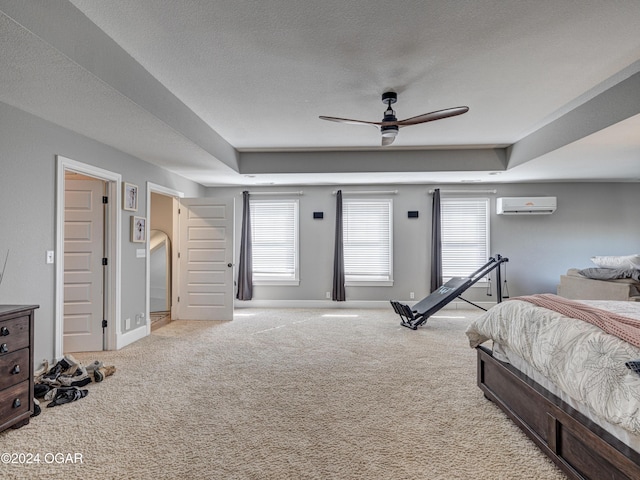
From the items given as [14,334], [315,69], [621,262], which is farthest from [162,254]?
[621,262]

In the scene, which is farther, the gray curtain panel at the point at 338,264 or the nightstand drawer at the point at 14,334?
the gray curtain panel at the point at 338,264

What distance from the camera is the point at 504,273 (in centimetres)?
661

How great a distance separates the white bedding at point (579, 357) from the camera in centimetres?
147

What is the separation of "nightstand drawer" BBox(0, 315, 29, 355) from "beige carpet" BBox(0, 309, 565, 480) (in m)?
0.57

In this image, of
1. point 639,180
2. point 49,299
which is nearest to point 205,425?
point 49,299

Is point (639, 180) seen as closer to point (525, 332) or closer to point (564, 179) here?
point (564, 179)

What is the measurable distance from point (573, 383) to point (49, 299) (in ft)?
13.3

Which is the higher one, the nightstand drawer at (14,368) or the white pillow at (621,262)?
the white pillow at (621,262)

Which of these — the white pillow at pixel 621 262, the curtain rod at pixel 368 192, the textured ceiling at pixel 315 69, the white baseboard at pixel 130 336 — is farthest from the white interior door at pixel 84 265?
the white pillow at pixel 621 262

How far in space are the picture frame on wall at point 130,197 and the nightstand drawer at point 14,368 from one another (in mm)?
2258

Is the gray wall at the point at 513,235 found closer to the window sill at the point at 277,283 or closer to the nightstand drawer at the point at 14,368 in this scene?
the window sill at the point at 277,283

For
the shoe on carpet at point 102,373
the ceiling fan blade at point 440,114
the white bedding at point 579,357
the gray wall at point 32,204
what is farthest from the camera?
the shoe on carpet at point 102,373

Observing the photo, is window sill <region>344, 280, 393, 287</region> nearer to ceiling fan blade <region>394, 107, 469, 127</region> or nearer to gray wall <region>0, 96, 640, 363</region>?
gray wall <region>0, 96, 640, 363</region>

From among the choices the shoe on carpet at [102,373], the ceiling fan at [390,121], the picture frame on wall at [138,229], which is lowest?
the shoe on carpet at [102,373]
